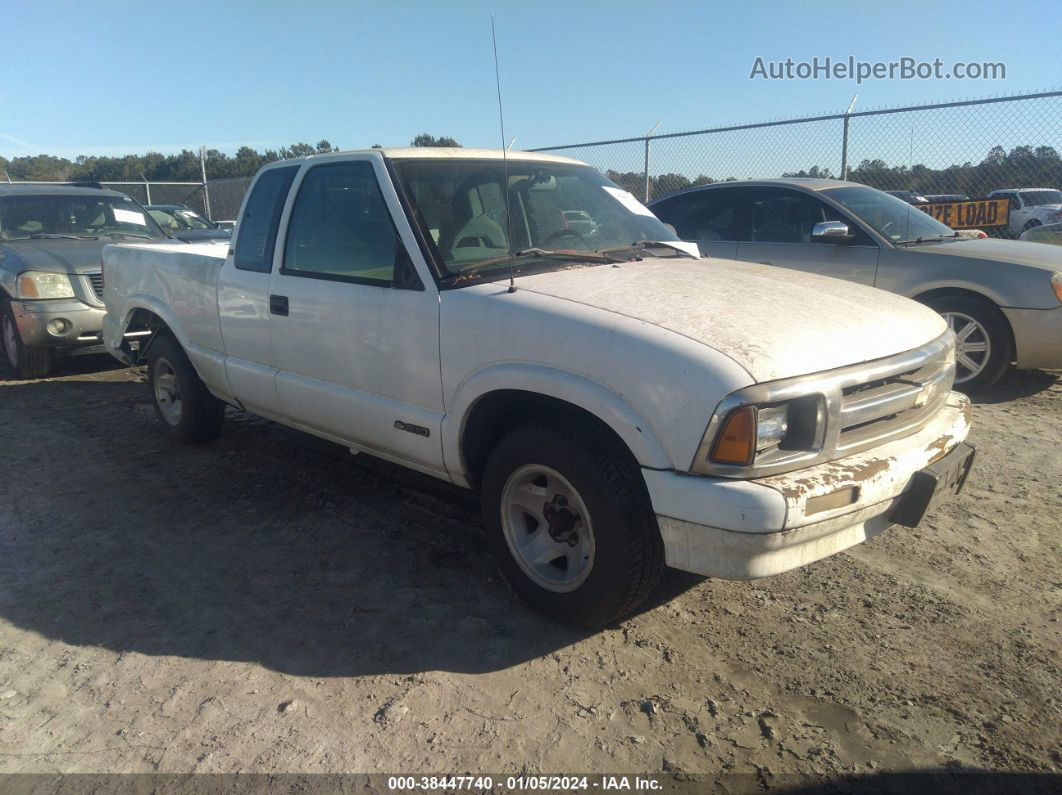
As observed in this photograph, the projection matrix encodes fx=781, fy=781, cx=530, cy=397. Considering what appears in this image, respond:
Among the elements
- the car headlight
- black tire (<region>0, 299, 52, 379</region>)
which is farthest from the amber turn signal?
black tire (<region>0, 299, 52, 379</region>)

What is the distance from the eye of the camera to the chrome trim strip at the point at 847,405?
8.14 ft

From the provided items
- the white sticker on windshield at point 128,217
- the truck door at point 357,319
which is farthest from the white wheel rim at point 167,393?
the white sticker on windshield at point 128,217

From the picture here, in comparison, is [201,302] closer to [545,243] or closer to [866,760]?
[545,243]

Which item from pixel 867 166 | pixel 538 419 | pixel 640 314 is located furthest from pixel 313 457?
pixel 867 166

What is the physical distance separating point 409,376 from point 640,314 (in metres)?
1.18

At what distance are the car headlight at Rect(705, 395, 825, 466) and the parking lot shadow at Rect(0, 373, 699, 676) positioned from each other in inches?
42.3

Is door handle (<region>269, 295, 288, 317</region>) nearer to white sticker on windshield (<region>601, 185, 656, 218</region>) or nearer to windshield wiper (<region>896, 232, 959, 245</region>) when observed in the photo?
white sticker on windshield (<region>601, 185, 656, 218</region>)

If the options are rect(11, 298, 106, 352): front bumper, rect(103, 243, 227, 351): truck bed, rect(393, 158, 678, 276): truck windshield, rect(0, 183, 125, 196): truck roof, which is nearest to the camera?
rect(393, 158, 678, 276): truck windshield

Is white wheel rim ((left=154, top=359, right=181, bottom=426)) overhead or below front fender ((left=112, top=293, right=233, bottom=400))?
below

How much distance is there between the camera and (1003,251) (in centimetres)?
627

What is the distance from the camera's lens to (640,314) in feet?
9.25

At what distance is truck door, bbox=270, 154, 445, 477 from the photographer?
346 centimetres

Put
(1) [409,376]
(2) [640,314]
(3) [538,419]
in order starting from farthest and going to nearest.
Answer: (1) [409,376] < (3) [538,419] < (2) [640,314]

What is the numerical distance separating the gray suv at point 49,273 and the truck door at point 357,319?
411 centimetres
